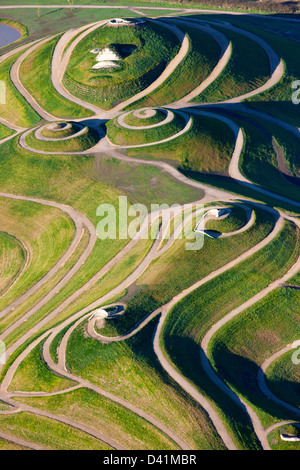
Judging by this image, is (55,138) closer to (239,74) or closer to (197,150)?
(197,150)

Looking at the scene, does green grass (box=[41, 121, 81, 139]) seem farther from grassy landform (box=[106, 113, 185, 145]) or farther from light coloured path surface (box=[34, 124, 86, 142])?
grassy landform (box=[106, 113, 185, 145])

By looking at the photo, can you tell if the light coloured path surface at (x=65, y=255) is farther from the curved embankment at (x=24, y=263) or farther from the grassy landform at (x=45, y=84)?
the grassy landform at (x=45, y=84)

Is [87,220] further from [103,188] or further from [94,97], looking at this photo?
[94,97]

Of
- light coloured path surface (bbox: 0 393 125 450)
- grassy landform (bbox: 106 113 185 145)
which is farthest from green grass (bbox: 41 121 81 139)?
light coloured path surface (bbox: 0 393 125 450)

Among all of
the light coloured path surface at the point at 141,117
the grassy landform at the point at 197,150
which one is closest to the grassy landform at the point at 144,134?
the light coloured path surface at the point at 141,117

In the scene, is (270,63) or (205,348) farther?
(270,63)

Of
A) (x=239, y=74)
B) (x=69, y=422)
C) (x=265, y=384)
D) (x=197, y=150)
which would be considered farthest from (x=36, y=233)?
(x=239, y=74)
